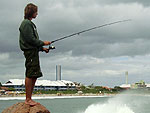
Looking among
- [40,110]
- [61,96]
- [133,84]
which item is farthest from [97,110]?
[133,84]

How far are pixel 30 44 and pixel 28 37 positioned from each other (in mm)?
171

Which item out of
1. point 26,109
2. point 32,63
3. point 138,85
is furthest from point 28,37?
point 138,85

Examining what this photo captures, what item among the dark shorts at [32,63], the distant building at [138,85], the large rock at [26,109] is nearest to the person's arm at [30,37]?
the dark shorts at [32,63]

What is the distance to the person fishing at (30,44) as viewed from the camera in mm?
6742

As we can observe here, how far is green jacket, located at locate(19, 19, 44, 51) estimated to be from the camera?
6715 millimetres

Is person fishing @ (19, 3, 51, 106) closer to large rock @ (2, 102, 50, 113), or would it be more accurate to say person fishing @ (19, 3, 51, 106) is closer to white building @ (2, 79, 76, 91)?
large rock @ (2, 102, 50, 113)

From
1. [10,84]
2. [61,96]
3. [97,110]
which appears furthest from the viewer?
[10,84]

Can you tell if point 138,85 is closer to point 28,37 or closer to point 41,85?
point 41,85

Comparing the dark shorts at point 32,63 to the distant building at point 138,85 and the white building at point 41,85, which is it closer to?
the white building at point 41,85

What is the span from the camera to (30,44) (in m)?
6.79

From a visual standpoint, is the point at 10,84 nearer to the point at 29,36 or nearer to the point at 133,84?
the point at 133,84

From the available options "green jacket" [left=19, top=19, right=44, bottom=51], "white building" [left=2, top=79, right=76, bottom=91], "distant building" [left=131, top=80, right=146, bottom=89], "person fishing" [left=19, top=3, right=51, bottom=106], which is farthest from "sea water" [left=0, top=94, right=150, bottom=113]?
"distant building" [left=131, top=80, right=146, bottom=89]

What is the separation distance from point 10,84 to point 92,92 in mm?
35169

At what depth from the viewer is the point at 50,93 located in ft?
374
